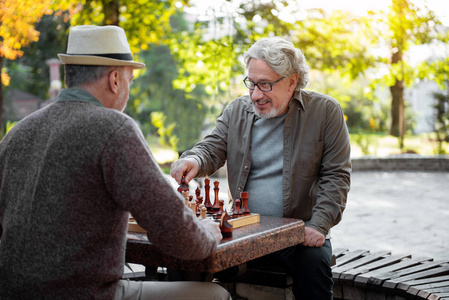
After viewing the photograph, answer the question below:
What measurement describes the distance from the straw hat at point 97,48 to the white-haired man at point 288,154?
3.33ft

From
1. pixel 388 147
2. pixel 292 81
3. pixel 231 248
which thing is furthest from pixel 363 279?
pixel 388 147

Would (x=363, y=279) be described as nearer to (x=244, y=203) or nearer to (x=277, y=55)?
(x=244, y=203)

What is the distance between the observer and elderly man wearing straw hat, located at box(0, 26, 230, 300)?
181 centimetres

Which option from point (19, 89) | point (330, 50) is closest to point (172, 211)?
point (330, 50)

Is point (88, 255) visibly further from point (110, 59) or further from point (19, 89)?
point (19, 89)

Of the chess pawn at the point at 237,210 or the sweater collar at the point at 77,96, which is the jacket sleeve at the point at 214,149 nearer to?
the chess pawn at the point at 237,210

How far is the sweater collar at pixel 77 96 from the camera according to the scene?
Result: 1941 millimetres

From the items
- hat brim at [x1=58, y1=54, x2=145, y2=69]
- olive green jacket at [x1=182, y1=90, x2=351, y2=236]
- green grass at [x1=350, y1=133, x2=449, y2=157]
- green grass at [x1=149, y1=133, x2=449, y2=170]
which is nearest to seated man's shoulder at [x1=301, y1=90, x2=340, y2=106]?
olive green jacket at [x1=182, y1=90, x2=351, y2=236]

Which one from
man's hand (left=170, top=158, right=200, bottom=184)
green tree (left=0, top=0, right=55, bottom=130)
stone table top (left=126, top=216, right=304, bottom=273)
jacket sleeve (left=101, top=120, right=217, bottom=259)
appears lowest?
stone table top (left=126, top=216, right=304, bottom=273)

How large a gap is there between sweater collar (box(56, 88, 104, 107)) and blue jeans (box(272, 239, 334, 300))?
4.76 ft

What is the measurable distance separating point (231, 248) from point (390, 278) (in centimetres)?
176

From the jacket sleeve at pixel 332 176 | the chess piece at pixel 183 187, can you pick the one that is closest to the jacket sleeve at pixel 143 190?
the chess piece at pixel 183 187

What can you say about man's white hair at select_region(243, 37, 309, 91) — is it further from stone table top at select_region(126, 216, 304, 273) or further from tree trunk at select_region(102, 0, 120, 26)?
tree trunk at select_region(102, 0, 120, 26)

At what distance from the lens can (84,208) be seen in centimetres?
183
